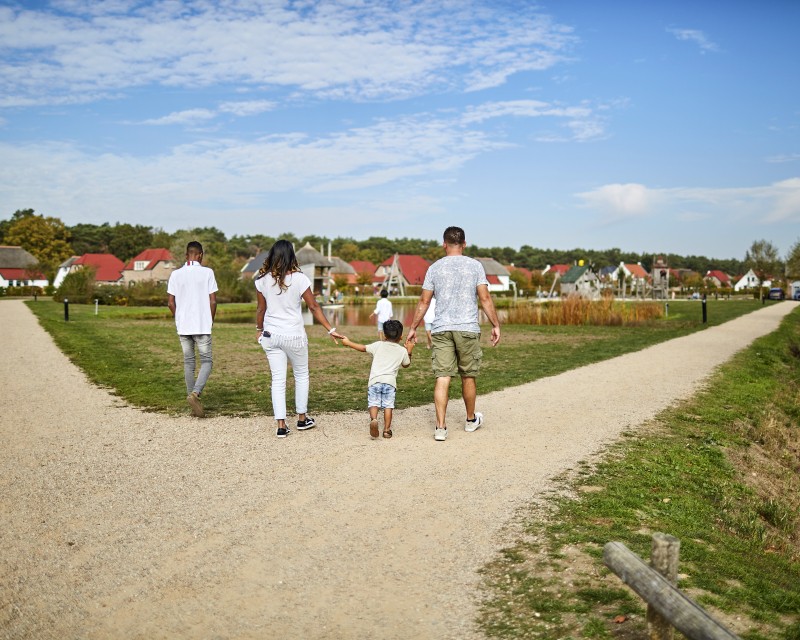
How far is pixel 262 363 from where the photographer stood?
51.5 feet

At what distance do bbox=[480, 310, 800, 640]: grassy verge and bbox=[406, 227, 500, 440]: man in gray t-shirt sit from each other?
175 centimetres

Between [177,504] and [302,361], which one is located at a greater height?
[302,361]

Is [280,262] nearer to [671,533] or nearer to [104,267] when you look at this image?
[671,533]

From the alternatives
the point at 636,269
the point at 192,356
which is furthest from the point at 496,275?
the point at 192,356

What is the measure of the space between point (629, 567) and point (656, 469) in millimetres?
3926

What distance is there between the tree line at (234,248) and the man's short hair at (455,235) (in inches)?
1979

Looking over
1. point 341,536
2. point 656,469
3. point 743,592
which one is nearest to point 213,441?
point 341,536

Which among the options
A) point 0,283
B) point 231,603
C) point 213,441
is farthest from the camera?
point 0,283

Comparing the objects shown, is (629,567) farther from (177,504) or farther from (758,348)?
(758,348)

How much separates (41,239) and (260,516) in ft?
360

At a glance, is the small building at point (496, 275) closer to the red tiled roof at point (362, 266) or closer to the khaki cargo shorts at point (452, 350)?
the red tiled roof at point (362, 266)

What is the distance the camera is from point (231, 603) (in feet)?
13.2

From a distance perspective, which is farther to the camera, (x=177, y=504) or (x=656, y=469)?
(x=656, y=469)

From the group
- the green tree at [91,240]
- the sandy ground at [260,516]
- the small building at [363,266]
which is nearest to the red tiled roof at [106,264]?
the green tree at [91,240]
